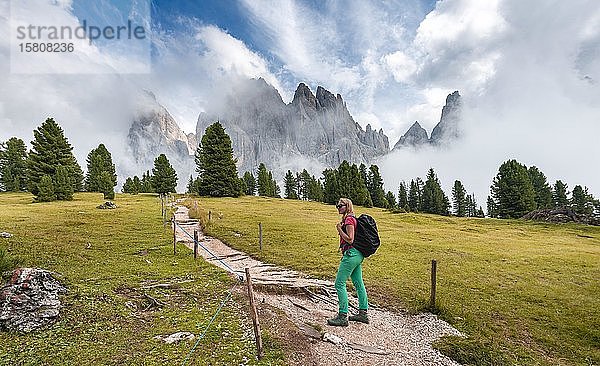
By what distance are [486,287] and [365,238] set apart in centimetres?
870

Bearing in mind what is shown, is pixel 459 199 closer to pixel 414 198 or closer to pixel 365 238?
pixel 414 198

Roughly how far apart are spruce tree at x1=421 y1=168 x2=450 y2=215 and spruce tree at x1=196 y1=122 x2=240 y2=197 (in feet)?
186

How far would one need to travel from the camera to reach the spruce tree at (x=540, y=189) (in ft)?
284

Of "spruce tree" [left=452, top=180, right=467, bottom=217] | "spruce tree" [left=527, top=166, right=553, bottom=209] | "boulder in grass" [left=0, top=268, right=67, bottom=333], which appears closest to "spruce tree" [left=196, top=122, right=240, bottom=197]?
"boulder in grass" [left=0, top=268, right=67, bottom=333]

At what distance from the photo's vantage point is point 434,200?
3706 inches

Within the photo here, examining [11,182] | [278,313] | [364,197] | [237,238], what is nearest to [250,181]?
[364,197]

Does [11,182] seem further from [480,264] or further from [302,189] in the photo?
[480,264]

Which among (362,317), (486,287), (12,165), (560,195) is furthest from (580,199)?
(12,165)

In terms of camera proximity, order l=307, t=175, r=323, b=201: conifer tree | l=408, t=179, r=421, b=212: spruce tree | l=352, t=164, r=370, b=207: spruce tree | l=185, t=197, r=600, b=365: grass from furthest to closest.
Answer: l=408, t=179, r=421, b=212: spruce tree
l=307, t=175, r=323, b=201: conifer tree
l=352, t=164, r=370, b=207: spruce tree
l=185, t=197, r=600, b=365: grass

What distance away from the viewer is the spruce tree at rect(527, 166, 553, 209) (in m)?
86.5

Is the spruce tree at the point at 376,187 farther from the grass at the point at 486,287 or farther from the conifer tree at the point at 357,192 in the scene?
the grass at the point at 486,287

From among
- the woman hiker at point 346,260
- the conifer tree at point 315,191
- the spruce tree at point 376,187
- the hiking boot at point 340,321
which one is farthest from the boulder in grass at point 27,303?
the conifer tree at point 315,191

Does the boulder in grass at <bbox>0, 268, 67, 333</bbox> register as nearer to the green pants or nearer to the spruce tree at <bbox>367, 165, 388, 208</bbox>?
the green pants

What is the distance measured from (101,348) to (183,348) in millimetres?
1603
